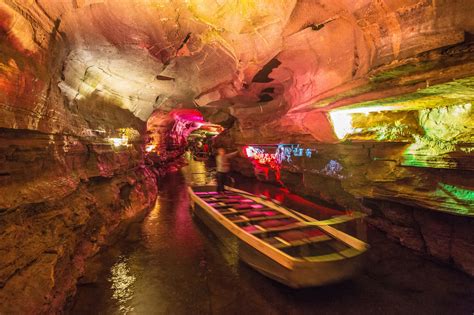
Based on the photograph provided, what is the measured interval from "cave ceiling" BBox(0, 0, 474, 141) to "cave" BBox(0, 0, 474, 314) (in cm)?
3

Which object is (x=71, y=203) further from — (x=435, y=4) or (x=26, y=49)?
(x=435, y=4)

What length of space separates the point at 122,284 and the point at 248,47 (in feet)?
21.6

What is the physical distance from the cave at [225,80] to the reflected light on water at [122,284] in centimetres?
5

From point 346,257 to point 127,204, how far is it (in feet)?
24.6

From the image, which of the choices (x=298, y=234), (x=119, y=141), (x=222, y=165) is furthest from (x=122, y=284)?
(x=119, y=141)

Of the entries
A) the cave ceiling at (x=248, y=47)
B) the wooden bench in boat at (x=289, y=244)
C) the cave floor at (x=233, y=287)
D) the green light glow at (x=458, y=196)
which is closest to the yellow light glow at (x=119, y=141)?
the cave ceiling at (x=248, y=47)

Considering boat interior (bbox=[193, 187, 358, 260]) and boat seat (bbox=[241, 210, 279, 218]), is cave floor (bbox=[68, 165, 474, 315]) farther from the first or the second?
boat seat (bbox=[241, 210, 279, 218])

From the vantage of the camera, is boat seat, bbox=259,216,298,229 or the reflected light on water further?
boat seat, bbox=259,216,298,229

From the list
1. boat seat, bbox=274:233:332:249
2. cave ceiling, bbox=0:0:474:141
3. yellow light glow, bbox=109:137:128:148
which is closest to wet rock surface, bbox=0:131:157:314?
cave ceiling, bbox=0:0:474:141

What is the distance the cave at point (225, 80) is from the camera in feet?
11.0

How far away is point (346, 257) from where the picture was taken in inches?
150

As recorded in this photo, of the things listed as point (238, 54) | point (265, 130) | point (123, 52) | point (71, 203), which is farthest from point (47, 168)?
point (265, 130)

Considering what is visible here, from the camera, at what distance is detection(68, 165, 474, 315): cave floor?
391 cm

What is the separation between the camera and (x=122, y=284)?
14.8 ft
